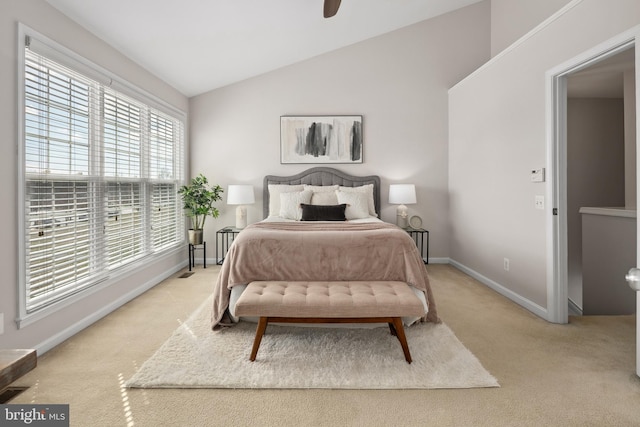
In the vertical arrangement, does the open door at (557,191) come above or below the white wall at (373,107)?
below

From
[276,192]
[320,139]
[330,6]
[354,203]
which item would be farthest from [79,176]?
[320,139]

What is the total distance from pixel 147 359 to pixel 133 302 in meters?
1.35

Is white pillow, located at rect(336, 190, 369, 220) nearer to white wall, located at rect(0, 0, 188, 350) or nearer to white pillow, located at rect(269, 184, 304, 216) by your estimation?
white pillow, located at rect(269, 184, 304, 216)

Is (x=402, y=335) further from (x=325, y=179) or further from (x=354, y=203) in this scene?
(x=325, y=179)

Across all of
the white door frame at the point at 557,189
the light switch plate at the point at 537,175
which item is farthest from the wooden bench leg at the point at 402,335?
the light switch plate at the point at 537,175

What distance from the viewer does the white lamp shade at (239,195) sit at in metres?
4.63

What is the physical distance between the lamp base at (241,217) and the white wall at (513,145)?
113 inches

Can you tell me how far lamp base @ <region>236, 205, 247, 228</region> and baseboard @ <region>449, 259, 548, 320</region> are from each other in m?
2.94

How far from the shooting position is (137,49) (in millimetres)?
3309

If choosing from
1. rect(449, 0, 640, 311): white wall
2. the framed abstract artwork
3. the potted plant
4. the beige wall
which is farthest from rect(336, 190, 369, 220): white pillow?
the beige wall

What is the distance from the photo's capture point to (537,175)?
299 centimetres

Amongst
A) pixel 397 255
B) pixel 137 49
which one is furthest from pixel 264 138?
pixel 397 255

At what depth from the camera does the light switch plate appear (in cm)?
294

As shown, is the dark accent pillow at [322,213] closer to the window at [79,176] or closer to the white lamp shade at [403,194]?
the white lamp shade at [403,194]
